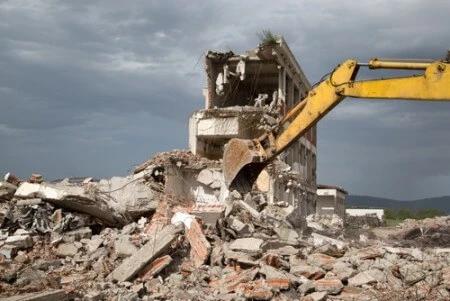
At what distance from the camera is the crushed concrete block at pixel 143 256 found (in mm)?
8984

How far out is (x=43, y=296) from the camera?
684 cm

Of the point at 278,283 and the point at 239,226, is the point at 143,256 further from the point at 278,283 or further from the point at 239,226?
the point at 239,226

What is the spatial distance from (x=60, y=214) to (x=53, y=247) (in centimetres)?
107

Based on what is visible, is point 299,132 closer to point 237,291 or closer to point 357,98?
point 357,98

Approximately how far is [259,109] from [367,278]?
583 inches

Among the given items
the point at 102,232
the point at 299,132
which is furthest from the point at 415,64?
the point at 102,232

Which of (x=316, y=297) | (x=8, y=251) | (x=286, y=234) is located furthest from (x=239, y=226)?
(x=8, y=251)

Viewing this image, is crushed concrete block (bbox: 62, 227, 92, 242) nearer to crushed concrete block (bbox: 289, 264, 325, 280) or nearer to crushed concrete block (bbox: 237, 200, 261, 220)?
crushed concrete block (bbox: 237, 200, 261, 220)

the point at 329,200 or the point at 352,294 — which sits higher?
the point at 329,200

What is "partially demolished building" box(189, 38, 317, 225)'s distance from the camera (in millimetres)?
22500

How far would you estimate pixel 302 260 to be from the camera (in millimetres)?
9469

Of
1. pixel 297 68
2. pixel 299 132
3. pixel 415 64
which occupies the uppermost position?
pixel 297 68

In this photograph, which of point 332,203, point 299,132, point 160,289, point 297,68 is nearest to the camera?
point 160,289

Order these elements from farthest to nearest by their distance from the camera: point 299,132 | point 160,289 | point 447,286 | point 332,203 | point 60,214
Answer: point 332,203, point 60,214, point 299,132, point 160,289, point 447,286
